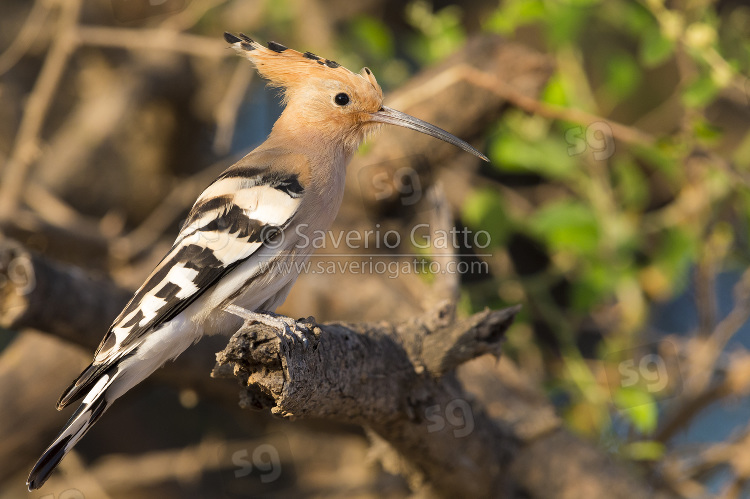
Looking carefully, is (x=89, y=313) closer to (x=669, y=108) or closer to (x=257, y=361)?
(x=257, y=361)

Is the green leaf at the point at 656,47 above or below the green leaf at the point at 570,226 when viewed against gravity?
above

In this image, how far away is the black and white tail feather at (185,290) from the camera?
4.63ft

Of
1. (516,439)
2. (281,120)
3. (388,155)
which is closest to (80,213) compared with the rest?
(388,155)

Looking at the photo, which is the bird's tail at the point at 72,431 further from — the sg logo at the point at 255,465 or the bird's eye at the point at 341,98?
the sg logo at the point at 255,465

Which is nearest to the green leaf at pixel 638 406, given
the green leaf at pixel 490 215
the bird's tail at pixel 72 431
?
the green leaf at pixel 490 215

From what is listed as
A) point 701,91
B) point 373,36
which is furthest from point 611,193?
point 373,36

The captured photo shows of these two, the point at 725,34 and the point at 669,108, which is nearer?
the point at 725,34

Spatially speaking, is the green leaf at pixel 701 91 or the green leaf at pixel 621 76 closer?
the green leaf at pixel 701 91

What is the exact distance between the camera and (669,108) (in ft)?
Answer: 10.3

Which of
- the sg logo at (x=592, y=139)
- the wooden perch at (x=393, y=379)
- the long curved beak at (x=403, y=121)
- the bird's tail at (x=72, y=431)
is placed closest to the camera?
the wooden perch at (x=393, y=379)

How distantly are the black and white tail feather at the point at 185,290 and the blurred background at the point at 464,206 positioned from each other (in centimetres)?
42

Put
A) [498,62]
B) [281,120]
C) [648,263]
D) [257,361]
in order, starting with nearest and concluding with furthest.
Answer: [257,361], [281,120], [498,62], [648,263]

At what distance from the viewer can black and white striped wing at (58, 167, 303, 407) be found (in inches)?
55.8

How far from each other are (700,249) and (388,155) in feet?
3.40
